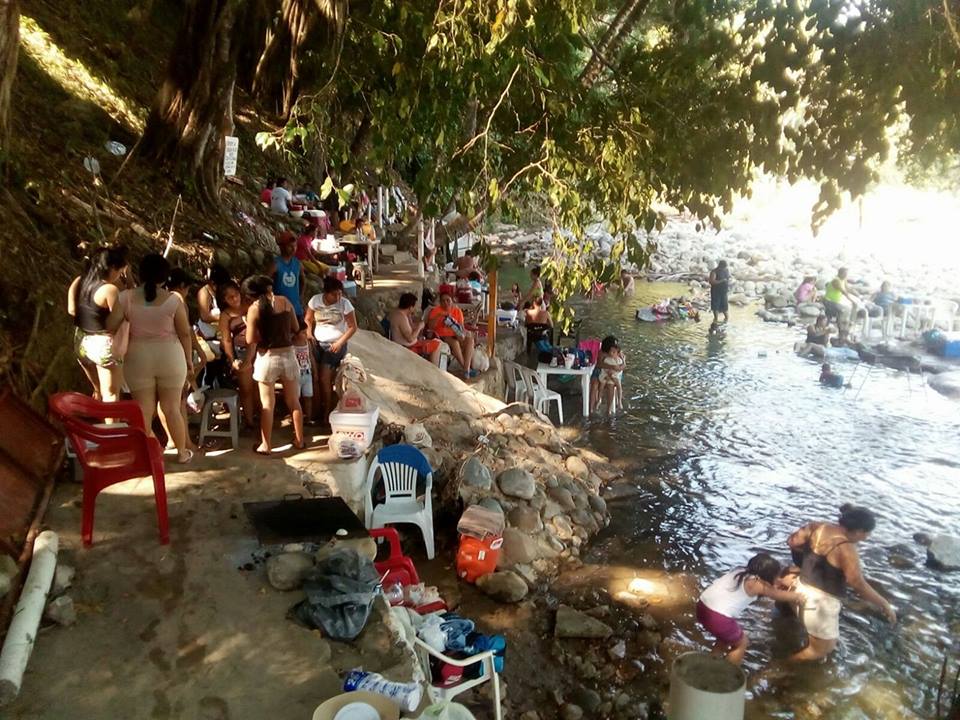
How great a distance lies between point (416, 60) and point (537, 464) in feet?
13.9

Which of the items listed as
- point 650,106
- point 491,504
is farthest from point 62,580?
point 650,106

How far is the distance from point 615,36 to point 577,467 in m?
5.60

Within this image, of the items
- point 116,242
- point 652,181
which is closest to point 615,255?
point 652,181

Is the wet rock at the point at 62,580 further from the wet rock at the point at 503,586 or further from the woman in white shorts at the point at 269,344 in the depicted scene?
the wet rock at the point at 503,586

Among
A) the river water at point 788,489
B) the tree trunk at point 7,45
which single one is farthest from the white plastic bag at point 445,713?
the tree trunk at point 7,45

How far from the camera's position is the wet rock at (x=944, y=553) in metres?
7.22

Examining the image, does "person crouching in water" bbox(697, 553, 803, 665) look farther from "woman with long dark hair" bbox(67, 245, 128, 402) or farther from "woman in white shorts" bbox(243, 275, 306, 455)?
"woman with long dark hair" bbox(67, 245, 128, 402)

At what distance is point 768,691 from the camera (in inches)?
212

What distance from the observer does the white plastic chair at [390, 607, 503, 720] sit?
382 cm

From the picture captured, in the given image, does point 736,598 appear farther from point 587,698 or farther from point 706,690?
point 706,690

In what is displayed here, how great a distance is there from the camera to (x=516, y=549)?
267 inches

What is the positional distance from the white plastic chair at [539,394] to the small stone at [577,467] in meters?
1.89

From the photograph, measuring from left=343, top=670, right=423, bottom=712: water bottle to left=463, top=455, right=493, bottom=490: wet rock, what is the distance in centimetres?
375

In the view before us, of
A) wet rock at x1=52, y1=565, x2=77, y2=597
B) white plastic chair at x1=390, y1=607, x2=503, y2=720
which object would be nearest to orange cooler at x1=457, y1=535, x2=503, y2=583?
white plastic chair at x1=390, y1=607, x2=503, y2=720
